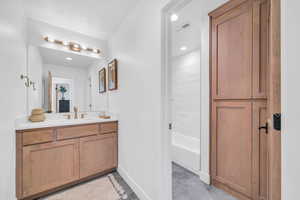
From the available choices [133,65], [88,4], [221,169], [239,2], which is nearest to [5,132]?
[133,65]

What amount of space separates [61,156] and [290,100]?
Answer: 218 centimetres

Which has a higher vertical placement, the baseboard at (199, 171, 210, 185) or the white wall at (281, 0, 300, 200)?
the white wall at (281, 0, 300, 200)

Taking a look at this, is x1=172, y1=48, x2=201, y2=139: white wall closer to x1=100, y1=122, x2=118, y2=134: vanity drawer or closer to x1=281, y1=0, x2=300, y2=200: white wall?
x1=100, y1=122, x2=118, y2=134: vanity drawer

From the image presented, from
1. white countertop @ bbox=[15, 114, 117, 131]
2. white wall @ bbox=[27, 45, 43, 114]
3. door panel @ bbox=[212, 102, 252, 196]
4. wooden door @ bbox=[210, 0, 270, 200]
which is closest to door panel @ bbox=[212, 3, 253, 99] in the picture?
wooden door @ bbox=[210, 0, 270, 200]

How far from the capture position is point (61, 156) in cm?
165

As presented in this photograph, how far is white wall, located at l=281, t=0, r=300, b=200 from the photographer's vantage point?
511mm

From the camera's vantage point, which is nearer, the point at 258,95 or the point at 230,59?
the point at 258,95

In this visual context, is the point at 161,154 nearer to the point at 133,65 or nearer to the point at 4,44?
the point at 133,65

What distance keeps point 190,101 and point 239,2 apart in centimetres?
194

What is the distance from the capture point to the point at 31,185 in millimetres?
1450

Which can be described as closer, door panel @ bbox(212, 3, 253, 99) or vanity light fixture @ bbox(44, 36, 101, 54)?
door panel @ bbox(212, 3, 253, 99)

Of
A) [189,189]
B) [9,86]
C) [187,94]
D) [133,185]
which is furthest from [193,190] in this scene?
[9,86]

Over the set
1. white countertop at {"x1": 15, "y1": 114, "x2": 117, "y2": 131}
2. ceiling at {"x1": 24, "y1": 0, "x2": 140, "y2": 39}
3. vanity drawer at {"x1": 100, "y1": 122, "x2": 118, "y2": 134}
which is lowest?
vanity drawer at {"x1": 100, "y1": 122, "x2": 118, "y2": 134}

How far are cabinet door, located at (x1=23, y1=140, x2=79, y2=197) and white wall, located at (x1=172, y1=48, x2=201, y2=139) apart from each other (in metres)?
2.32
